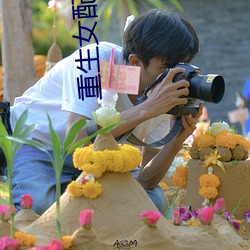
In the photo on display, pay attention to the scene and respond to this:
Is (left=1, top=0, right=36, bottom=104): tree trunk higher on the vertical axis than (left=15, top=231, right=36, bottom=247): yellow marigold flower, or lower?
lower

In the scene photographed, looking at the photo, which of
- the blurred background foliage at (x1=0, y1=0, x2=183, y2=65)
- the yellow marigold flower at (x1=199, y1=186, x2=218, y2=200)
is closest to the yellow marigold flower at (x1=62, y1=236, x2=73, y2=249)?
the yellow marigold flower at (x1=199, y1=186, x2=218, y2=200)

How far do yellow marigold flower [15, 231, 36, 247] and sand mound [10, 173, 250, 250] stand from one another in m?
0.07

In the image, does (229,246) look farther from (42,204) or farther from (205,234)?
(42,204)

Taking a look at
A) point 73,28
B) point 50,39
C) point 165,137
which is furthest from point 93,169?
point 50,39

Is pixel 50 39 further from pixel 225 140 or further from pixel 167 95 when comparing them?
pixel 167 95

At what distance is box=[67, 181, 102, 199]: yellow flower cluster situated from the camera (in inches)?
85.5

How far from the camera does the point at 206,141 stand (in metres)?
3.35

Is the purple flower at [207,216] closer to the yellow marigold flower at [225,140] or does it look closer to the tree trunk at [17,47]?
the yellow marigold flower at [225,140]

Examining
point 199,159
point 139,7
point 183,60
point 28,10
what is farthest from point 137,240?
point 139,7

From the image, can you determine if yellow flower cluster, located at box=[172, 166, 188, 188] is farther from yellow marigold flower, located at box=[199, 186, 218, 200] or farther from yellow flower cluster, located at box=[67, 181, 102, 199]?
yellow flower cluster, located at box=[67, 181, 102, 199]

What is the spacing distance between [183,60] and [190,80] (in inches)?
7.4

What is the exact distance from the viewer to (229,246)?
2.28m

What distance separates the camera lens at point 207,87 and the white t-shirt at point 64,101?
15.9 inches

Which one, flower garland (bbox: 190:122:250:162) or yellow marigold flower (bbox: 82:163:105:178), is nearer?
yellow marigold flower (bbox: 82:163:105:178)
